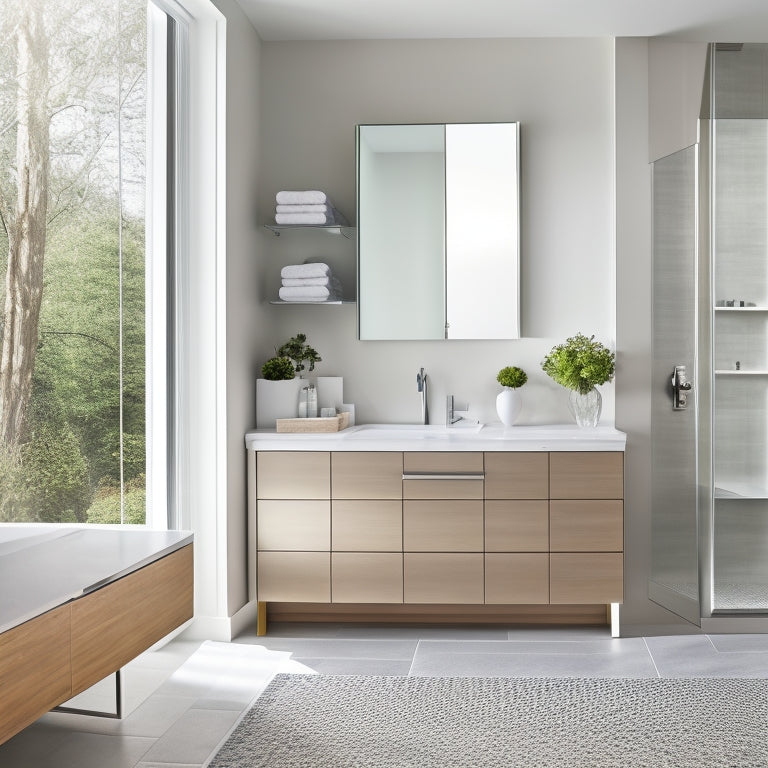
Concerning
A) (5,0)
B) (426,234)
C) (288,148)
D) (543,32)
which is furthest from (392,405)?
(5,0)

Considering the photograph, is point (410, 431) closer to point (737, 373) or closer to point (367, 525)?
point (367, 525)

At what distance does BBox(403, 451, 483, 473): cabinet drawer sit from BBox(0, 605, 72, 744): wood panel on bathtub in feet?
5.79

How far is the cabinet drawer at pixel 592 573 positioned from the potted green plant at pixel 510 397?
670 millimetres

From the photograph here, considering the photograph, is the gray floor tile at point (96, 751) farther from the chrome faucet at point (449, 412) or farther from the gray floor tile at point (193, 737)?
the chrome faucet at point (449, 412)

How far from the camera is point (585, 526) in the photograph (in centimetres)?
321

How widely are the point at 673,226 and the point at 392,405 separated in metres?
1.50

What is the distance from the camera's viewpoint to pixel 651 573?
3.54m

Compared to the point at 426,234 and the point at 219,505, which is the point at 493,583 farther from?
the point at 426,234

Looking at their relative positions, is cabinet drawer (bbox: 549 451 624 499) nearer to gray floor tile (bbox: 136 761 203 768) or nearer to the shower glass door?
the shower glass door

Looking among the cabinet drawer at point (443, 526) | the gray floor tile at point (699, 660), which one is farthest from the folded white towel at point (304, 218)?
the gray floor tile at point (699, 660)

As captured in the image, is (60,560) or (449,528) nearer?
(60,560)

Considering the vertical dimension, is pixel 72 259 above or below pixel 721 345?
above

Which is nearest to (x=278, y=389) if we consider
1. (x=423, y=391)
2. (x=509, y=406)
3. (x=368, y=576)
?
(x=423, y=391)

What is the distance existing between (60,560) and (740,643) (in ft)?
8.89
